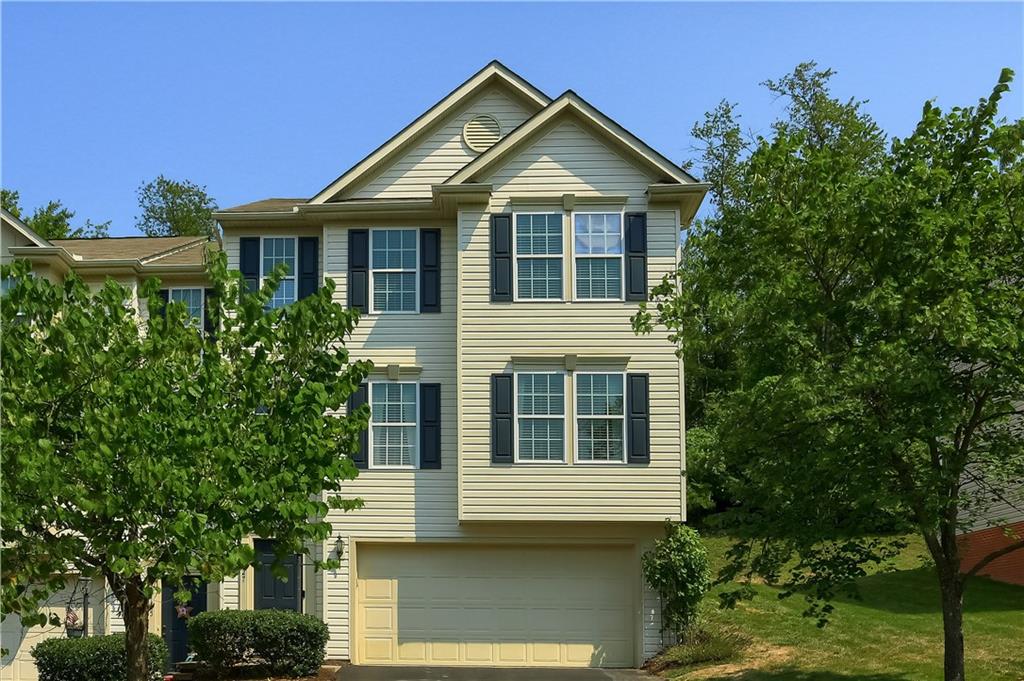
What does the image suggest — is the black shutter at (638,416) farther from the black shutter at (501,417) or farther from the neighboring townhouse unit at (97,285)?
the neighboring townhouse unit at (97,285)

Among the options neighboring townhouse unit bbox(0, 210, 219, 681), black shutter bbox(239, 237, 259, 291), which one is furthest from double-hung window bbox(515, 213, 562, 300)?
neighboring townhouse unit bbox(0, 210, 219, 681)

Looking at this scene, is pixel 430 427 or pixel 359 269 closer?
pixel 430 427

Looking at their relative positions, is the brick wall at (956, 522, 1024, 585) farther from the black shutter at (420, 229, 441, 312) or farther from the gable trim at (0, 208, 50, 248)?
the gable trim at (0, 208, 50, 248)

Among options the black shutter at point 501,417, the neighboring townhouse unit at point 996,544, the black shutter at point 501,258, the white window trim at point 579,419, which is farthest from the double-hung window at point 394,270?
the neighboring townhouse unit at point 996,544

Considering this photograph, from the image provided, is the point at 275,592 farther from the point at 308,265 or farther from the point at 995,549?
the point at 995,549

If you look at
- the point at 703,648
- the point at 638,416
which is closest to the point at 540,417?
the point at 638,416

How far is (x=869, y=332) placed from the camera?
1493cm

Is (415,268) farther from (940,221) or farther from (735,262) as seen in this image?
(940,221)

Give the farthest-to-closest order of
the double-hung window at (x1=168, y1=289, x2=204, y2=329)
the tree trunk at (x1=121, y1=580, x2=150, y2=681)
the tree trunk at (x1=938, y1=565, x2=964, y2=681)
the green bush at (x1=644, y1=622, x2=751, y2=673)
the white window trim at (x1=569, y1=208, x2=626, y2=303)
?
the double-hung window at (x1=168, y1=289, x2=204, y2=329) → the white window trim at (x1=569, y1=208, x2=626, y2=303) → the green bush at (x1=644, y1=622, x2=751, y2=673) → the tree trunk at (x1=938, y1=565, x2=964, y2=681) → the tree trunk at (x1=121, y1=580, x2=150, y2=681)

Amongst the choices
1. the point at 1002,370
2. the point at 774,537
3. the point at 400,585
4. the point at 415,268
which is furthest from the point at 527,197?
the point at 1002,370

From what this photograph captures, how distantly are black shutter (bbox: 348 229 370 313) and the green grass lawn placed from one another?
8609 millimetres

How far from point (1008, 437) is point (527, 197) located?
1031 centimetres

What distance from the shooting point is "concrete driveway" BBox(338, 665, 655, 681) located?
21.0m

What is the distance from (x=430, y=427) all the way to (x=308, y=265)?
4.10 meters
